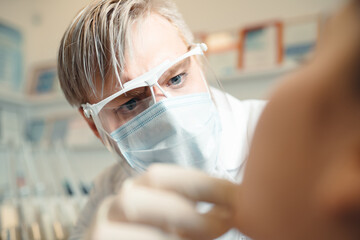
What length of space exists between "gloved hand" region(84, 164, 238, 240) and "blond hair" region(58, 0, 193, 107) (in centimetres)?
18

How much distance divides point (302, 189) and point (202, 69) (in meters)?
0.28

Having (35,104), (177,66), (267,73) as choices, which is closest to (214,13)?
(267,73)

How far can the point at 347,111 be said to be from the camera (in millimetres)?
103

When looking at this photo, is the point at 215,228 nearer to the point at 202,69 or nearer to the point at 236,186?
the point at 236,186

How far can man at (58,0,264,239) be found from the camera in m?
0.30

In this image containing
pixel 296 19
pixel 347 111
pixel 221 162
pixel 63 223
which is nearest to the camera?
pixel 347 111

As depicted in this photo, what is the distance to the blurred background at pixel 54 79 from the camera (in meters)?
0.45

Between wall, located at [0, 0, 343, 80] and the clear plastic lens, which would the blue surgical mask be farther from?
wall, located at [0, 0, 343, 80]

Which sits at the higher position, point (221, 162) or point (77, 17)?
point (77, 17)

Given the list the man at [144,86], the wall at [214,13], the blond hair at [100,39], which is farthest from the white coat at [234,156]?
the wall at [214,13]

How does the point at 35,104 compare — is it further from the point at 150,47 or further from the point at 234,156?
the point at 234,156

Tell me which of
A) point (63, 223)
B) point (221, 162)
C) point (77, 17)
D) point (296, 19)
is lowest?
point (63, 223)

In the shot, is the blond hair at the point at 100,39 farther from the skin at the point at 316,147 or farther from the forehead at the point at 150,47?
the skin at the point at 316,147

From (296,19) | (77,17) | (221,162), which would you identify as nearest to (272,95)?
(221,162)
